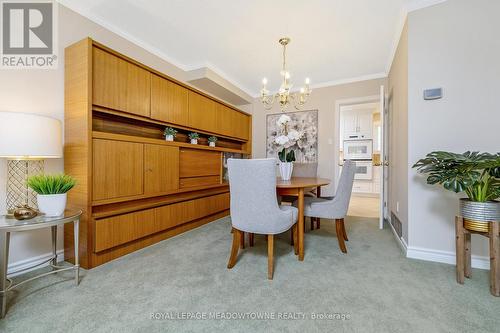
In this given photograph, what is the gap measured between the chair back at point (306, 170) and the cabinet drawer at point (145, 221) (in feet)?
4.78

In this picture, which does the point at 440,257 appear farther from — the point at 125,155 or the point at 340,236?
the point at 125,155

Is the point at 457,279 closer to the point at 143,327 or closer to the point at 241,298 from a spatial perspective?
the point at 241,298

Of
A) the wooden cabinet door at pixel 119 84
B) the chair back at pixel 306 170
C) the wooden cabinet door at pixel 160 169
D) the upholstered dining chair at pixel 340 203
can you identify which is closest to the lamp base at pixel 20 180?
the wooden cabinet door at pixel 119 84

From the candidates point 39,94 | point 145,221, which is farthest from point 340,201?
point 39,94

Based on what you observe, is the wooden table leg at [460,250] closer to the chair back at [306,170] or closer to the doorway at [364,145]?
the chair back at [306,170]

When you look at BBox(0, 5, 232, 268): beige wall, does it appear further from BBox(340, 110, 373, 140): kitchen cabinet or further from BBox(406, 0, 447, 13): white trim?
BBox(340, 110, 373, 140): kitchen cabinet

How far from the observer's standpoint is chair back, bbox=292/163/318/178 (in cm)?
329

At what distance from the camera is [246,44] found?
2779 mm

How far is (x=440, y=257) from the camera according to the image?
1.90 meters

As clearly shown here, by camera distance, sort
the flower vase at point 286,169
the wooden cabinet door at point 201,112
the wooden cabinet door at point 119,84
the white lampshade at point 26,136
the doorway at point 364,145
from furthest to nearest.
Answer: the doorway at point 364,145
the wooden cabinet door at point 201,112
the flower vase at point 286,169
the wooden cabinet door at point 119,84
the white lampshade at point 26,136

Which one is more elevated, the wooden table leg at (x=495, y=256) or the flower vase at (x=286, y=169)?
the flower vase at (x=286, y=169)

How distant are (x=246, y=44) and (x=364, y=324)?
3087 millimetres

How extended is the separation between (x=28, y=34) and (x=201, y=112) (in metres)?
1.89

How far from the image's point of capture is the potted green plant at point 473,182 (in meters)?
1.41
